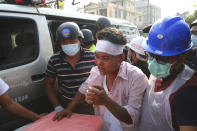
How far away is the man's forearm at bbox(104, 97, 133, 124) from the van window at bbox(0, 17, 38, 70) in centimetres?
143

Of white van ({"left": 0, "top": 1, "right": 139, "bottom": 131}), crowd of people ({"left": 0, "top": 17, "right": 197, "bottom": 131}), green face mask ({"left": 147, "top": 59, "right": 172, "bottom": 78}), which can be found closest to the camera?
crowd of people ({"left": 0, "top": 17, "right": 197, "bottom": 131})

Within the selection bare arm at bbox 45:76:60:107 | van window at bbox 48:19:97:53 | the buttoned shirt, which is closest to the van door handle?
bare arm at bbox 45:76:60:107

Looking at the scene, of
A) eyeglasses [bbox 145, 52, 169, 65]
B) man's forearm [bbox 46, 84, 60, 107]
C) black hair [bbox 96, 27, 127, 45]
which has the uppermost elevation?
black hair [bbox 96, 27, 127, 45]

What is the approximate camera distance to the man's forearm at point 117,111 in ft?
4.00

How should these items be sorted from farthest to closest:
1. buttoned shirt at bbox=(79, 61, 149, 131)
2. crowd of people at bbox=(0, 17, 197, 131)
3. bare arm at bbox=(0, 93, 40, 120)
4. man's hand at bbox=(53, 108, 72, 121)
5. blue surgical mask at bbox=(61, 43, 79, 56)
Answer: blue surgical mask at bbox=(61, 43, 79, 56)
bare arm at bbox=(0, 93, 40, 120)
man's hand at bbox=(53, 108, 72, 121)
buttoned shirt at bbox=(79, 61, 149, 131)
crowd of people at bbox=(0, 17, 197, 131)

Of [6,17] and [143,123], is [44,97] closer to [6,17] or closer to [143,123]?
[6,17]

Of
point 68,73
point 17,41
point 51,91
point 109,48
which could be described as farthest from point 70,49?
point 17,41

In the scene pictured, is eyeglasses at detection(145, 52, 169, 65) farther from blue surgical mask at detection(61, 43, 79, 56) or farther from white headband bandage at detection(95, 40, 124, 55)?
blue surgical mask at detection(61, 43, 79, 56)

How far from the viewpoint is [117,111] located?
1.25 meters

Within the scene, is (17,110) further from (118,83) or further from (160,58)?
(160,58)

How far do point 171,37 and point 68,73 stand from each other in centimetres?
133

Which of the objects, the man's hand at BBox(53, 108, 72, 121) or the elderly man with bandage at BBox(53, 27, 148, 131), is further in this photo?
the man's hand at BBox(53, 108, 72, 121)

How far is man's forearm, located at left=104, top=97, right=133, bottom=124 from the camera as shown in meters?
1.22

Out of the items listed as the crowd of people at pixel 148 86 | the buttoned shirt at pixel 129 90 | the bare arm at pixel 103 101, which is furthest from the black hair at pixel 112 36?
the bare arm at pixel 103 101
